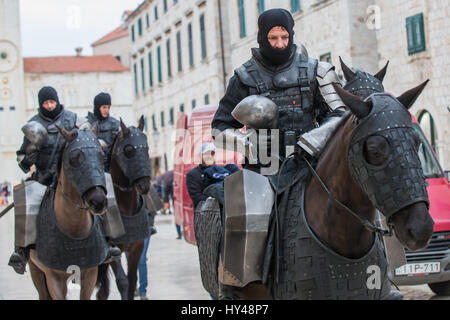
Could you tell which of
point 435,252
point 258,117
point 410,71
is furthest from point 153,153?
point 258,117

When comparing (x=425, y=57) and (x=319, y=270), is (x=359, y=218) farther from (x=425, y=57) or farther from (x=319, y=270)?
(x=425, y=57)

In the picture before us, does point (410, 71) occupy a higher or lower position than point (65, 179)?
higher

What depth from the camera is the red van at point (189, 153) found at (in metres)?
13.4

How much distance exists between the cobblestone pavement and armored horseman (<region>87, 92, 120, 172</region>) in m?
1.75

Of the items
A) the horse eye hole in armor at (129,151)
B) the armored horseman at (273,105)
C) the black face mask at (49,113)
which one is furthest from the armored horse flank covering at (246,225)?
the horse eye hole in armor at (129,151)

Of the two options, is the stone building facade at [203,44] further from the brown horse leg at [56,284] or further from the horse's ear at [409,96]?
the horse's ear at [409,96]

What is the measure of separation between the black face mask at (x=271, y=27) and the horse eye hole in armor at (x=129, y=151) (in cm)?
449

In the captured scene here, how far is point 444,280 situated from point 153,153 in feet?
126

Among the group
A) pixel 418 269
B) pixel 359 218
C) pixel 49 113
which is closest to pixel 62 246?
pixel 49 113

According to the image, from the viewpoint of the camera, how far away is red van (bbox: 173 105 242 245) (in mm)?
13383

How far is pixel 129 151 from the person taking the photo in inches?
352

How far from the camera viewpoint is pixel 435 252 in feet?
29.8

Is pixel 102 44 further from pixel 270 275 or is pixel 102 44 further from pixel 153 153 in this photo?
pixel 270 275
